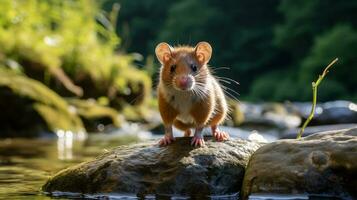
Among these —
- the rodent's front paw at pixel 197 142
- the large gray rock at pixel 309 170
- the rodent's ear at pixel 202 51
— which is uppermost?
the rodent's ear at pixel 202 51

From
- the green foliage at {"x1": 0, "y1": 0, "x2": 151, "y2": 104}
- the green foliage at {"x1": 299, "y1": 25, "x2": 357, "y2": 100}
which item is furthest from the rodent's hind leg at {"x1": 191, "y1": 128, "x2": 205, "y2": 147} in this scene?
the green foliage at {"x1": 299, "y1": 25, "x2": 357, "y2": 100}

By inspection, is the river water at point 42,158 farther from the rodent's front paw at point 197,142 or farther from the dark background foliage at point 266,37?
the dark background foliage at point 266,37

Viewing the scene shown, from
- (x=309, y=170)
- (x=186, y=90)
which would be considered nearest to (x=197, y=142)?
(x=186, y=90)

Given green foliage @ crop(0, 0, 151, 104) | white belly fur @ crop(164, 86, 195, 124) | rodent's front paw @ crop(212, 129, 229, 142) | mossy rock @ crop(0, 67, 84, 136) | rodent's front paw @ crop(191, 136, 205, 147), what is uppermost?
green foliage @ crop(0, 0, 151, 104)

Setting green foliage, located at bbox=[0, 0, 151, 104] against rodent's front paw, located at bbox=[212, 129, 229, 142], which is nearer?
rodent's front paw, located at bbox=[212, 129, 229, 142]

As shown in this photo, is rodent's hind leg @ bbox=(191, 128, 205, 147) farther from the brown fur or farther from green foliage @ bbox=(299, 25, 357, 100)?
green foliage @ bbox=(299, 25, 357, 100)

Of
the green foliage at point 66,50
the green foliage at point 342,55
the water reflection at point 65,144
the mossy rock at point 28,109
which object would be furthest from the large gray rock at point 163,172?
the green foliage at point 342,55
